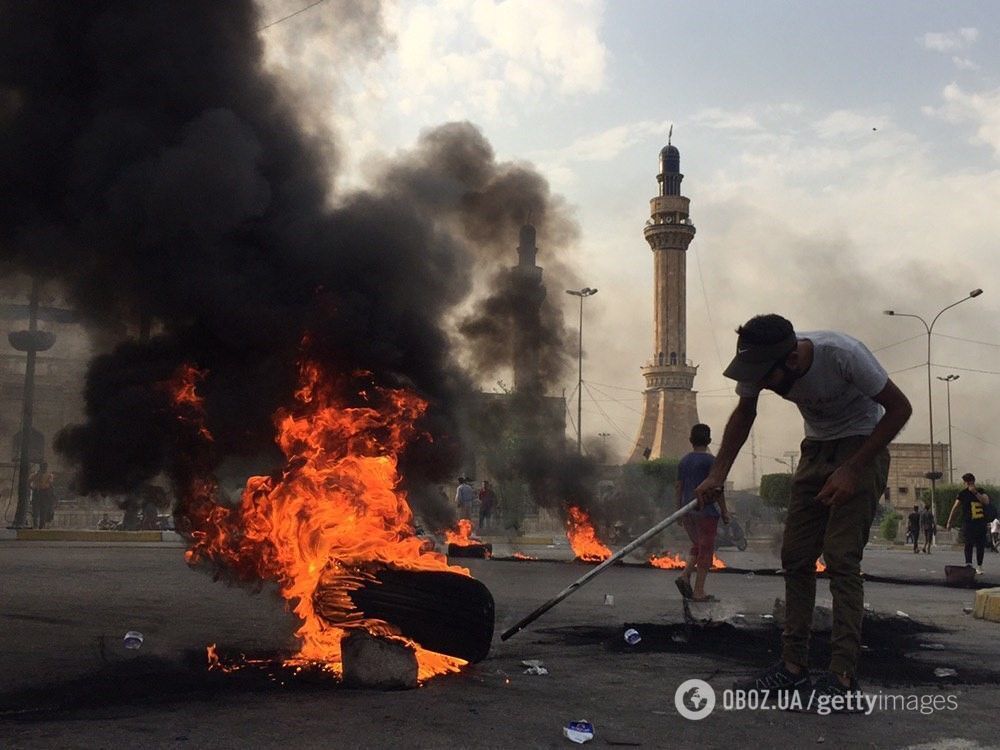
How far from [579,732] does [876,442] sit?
6.32 ft

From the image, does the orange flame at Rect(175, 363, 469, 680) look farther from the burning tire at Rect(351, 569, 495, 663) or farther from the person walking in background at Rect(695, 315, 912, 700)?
the person walking in background at Rect(695, 315, 912, 700)

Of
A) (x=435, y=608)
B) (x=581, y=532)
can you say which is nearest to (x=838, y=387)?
(x=435, y=608)

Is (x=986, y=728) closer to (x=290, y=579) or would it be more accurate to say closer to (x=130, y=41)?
(x=290, y=579)

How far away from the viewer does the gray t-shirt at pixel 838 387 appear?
4457 millimetres

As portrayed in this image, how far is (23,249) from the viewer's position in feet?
Answer: 25.5

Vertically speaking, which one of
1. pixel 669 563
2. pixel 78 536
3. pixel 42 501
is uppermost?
pixel 42 501

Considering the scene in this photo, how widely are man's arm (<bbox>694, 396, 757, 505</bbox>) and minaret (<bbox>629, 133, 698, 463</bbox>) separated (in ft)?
264

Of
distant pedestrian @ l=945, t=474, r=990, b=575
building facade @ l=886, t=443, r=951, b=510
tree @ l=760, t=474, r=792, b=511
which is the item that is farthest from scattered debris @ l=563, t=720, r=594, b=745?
building facade @ l=886, t=443, r=951, b=510

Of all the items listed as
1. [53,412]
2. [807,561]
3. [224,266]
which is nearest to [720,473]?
[807,561]

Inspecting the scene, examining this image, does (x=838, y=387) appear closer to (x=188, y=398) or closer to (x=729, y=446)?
(x=729, y=446)

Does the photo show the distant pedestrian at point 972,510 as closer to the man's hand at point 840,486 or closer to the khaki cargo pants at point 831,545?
the khaki cargo pants at point 831,545

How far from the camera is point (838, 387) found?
4551mm

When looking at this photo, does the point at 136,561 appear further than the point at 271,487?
Yes

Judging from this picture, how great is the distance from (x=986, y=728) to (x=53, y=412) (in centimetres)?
4025
